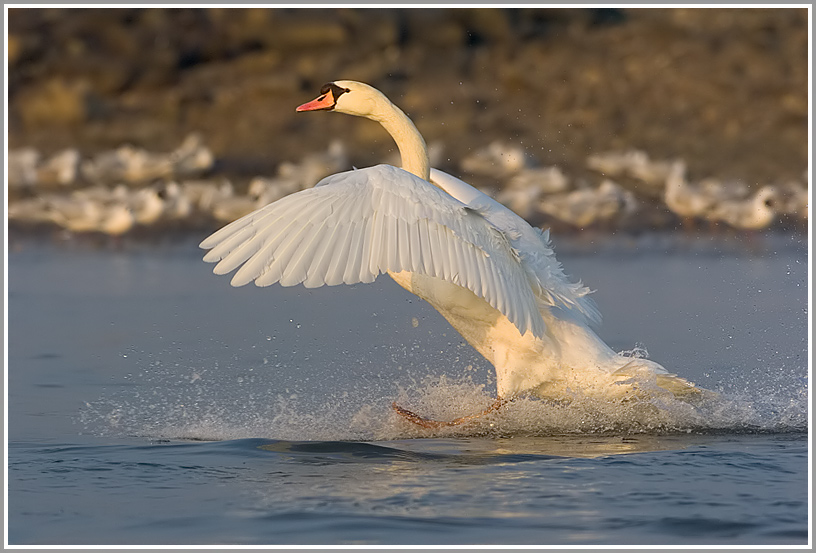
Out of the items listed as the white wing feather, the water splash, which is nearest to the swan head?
the white wing feather

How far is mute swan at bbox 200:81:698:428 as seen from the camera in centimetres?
562

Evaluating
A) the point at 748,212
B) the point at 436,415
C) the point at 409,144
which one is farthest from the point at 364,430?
the point at 748,212

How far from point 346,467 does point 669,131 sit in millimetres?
11827

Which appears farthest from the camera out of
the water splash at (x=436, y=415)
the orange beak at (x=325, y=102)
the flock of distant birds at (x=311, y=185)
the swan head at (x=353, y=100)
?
the flock of distant birds at (x=311, y=185)

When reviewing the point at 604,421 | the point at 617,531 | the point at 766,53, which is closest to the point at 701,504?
the point at 617,531

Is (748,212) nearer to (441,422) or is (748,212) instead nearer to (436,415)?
(436,415)

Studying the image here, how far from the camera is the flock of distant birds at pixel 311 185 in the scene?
14891 mm

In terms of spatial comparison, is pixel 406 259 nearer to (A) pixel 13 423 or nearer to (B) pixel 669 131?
(A) pixel 13 423

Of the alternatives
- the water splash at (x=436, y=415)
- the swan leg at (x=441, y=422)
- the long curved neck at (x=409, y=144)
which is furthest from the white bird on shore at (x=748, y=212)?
the swan leg at (x=441, y=422)

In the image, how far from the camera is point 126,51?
1750 cm

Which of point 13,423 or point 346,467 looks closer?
point 346,467

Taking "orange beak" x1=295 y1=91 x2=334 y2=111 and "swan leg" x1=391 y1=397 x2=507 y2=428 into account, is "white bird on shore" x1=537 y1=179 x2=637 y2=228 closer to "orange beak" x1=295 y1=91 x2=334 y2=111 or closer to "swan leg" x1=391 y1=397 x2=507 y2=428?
"orange beak" x1=295 y1=91 x2=334 y2=111

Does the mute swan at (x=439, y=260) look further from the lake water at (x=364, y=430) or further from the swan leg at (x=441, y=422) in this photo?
the lake water at (x=364, y=430)

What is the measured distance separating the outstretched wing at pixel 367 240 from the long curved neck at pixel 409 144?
2.92 ft
